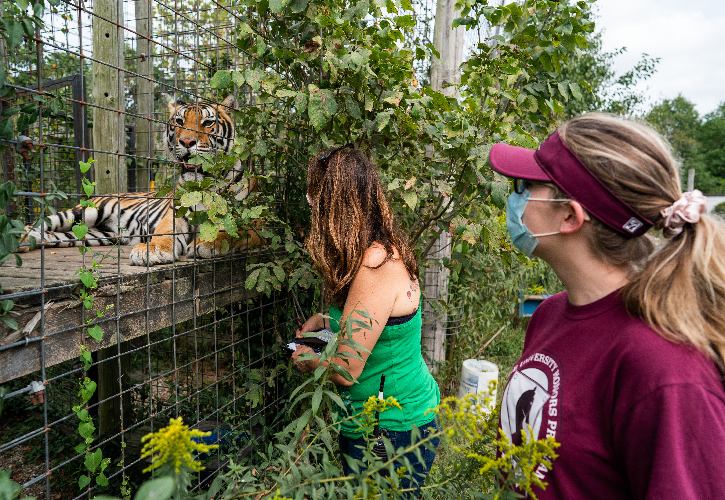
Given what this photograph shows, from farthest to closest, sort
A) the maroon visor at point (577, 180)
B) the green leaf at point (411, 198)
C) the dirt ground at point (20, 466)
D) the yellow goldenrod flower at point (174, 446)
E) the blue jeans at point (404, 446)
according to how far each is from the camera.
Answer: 1. the dirt ground at point (20, 466)
2. the green leaf at point (411, 198)
3. the blue jeans at point (404, 446)
4. the maroon visor at point (577, 180)
5. the yellow goldenrod flower at point (174, 446)

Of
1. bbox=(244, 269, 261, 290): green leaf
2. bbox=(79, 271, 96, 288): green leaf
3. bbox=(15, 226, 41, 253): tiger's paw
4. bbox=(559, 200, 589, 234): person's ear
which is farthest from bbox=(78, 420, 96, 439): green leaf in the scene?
bbox=(559, 200, 589, 234): person's ear

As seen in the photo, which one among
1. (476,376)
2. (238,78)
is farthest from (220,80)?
(476,376)

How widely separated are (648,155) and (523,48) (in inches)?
69.2

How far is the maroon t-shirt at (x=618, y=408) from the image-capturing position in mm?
888

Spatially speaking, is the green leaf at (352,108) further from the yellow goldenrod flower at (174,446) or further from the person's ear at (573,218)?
the yellow goldenrod flower at (174,446)

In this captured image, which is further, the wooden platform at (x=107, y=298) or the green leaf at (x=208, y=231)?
the green leaf at (x=208, y=231)

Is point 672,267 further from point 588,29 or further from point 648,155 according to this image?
point 588,29

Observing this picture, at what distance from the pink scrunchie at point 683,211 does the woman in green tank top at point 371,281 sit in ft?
3.27

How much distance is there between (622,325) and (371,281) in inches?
37.6

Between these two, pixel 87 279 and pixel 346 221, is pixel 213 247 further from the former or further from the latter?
pixel 346 221

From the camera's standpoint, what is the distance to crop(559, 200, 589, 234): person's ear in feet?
3.86

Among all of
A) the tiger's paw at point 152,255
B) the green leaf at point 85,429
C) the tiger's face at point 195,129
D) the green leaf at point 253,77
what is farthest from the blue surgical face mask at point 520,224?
the tiger's face at point 195,129

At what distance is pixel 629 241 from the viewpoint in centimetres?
116

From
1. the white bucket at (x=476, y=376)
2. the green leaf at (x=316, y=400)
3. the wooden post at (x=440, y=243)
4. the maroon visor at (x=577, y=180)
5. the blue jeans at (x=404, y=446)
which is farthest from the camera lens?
the white bucket at (x=476, y=376)
